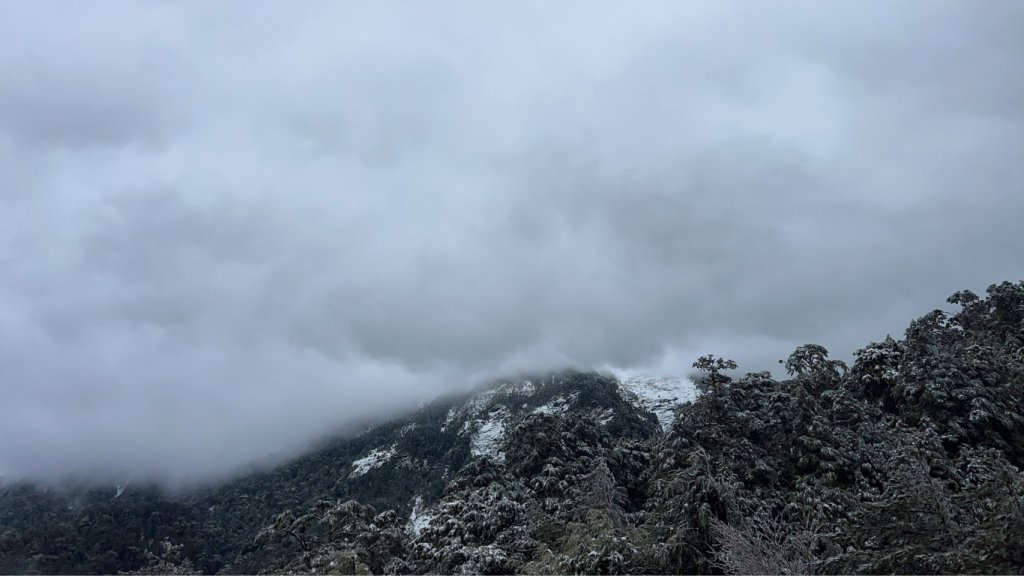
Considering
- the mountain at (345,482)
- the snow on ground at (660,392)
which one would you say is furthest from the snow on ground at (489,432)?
the snow on ground at (660,392)

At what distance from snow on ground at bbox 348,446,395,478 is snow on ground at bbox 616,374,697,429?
64.9 metres

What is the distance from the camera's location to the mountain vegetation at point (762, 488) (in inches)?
565

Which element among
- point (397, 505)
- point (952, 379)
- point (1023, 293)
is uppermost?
point (1023, 293)

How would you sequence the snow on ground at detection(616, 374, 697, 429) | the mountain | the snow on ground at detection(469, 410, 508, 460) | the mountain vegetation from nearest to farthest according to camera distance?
the mountain vegetation → the mountain → the snow on ground at detection(469, 410, 508, 460) → the snow on ground at detection(616, 374, 697, 429)

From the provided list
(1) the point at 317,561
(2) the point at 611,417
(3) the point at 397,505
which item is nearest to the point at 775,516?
(1) the point at 317,561

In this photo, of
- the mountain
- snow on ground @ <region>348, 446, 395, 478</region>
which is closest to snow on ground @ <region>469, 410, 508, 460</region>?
the mountain

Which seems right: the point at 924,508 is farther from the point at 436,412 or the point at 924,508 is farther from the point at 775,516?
the point at 436,412

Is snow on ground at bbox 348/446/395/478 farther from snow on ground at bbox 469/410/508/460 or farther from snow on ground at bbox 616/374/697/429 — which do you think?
snow on ground at bbox 616/374/697/429

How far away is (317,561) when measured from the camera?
2133 cm

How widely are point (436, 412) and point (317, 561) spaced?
170m

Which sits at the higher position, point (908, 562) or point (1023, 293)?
point (1023, 293)

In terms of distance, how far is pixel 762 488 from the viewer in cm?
2475

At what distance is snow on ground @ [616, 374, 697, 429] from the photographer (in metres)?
170

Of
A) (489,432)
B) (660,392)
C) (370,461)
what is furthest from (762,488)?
(660,392)
